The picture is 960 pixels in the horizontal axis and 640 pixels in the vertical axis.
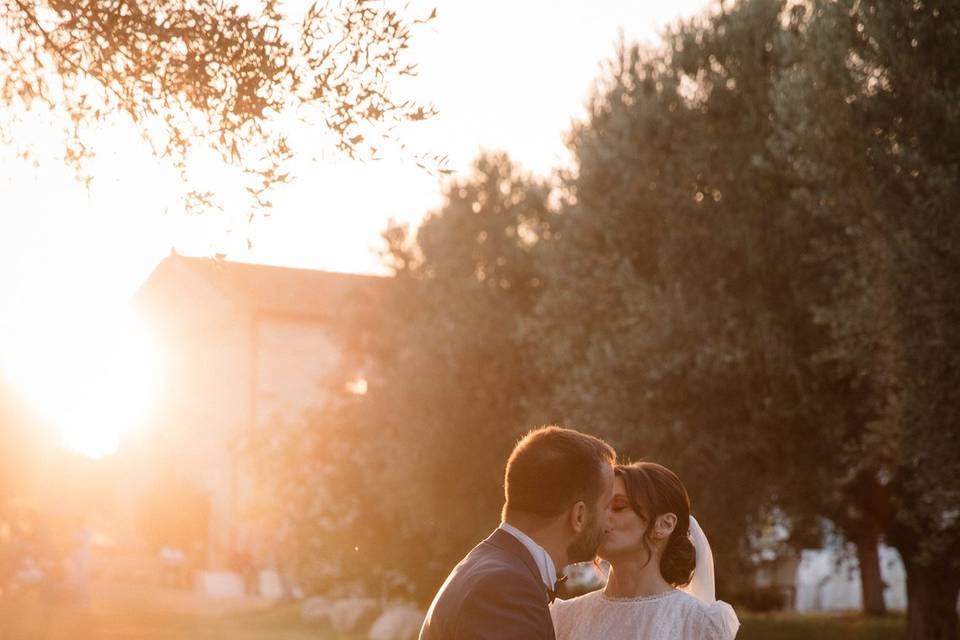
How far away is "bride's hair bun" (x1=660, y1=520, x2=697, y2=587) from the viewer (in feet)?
19.4

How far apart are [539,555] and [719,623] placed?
4.19ft

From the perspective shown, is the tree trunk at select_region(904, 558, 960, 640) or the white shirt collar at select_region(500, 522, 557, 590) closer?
the white shirt collar at select_region(500, 522, 557, 590)

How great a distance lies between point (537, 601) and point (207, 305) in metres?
60.3

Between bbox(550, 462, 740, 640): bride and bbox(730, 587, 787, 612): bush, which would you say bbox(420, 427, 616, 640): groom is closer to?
bbox(550, 462, 740, 640): bride

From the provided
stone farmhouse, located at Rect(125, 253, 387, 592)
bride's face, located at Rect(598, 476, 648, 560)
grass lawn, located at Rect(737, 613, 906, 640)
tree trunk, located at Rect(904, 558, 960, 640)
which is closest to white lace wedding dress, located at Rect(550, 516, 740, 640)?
bride's face, located at Rect(598, 476, 648, 560)

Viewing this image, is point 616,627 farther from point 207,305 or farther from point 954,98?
point 207,305

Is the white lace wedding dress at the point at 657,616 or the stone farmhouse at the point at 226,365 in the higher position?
the stone farmhouse at the point at 226,365

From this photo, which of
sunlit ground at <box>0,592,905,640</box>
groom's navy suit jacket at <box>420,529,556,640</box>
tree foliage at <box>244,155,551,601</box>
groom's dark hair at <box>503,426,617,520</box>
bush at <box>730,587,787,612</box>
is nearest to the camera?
groom's navy suit jacket at <box>420,529,556,640</box>

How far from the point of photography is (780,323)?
19672 mm

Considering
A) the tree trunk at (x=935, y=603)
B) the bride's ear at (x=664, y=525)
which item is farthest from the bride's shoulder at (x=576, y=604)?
the tree trunk at (x=935, y=603)

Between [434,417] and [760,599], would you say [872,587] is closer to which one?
[760,599]

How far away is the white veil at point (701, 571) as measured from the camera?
617cm

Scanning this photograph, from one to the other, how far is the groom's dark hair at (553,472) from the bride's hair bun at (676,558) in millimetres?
1298

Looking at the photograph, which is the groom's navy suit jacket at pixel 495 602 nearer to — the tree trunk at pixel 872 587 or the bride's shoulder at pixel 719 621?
the bride's shoulder at pixel 719 621
